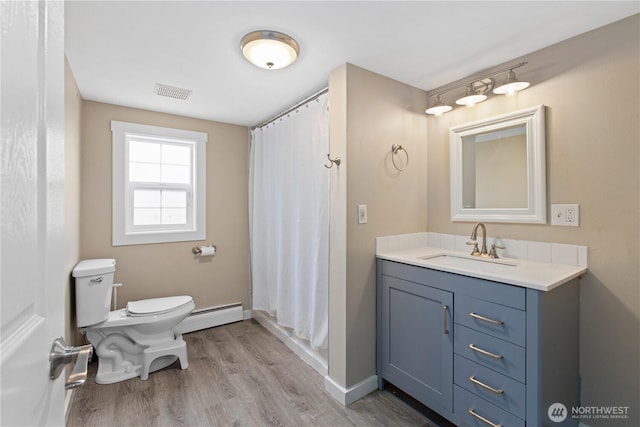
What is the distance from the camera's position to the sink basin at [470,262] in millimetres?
1799

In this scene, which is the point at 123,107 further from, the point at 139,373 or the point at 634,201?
the point at 634,201

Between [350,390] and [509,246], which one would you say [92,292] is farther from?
[509,246]

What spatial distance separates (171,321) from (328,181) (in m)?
1.68

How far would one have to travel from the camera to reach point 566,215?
171 cm

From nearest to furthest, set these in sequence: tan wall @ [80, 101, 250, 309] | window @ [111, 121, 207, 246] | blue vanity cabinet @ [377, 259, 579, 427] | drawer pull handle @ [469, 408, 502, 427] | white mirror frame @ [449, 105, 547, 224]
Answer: blue vanity cabinet @ [377, 259, 579, 427]
drawer pull handle @ [469, 408, 502, 427]
white mirror frame @ [449, 105, 547, 224]
tan wall @ [80, 101, 250, 309]
window @ [111, 121, 207, 246]

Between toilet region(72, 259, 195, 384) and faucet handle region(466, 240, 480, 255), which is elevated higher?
faucet handle region(466, 240, 480, 255)

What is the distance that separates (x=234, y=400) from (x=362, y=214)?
1516 millimetres

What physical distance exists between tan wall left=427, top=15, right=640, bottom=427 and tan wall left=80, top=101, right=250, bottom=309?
2.76 m

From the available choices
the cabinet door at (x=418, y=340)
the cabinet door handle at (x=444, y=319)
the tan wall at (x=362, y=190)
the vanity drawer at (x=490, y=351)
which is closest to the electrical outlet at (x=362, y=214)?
the tan wall at (x=362, y=190)

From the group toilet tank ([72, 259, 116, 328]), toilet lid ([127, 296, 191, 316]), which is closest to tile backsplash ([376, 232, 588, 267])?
toilet lid ([127, 296, 191, 316])

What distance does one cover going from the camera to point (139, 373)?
2.30 metres

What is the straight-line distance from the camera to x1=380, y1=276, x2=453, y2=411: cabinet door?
1689 mm

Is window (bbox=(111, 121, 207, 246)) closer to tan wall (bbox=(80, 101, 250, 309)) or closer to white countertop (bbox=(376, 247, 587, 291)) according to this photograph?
tan wall (bbox=(80, 101, 250, 309))

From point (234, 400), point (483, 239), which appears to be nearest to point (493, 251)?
point (483, 239)
